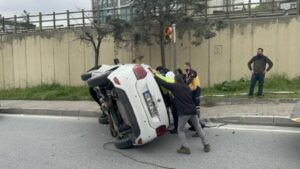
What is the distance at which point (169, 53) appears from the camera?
49.2 feet

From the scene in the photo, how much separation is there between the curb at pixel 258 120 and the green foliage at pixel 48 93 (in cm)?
597

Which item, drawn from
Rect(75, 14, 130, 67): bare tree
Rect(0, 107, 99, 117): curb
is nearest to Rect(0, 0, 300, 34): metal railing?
Rect(75, 14, 130, 67): bare tree

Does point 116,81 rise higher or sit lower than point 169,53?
lower

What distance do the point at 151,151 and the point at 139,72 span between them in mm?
1475

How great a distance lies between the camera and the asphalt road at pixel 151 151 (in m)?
6.08

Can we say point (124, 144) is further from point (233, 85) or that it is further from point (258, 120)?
point (233, 85)

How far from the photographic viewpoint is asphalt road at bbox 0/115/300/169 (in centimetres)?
608

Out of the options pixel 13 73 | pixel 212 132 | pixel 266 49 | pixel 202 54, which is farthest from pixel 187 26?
pixel 13 73

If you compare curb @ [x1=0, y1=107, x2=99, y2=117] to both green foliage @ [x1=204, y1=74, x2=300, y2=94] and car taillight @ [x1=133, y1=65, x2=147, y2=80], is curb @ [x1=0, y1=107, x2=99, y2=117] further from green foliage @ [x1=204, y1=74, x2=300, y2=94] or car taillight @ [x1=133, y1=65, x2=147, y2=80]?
green foliage @ [x1=204, y1=74, x2=300, y2=94]

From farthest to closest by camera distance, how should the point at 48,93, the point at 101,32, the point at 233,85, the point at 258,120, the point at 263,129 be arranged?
the point at 48,93, the point at 101,32, the point at 233,85, the point at 258,120, the point at 263,129

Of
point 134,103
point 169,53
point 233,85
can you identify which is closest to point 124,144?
point 134,103

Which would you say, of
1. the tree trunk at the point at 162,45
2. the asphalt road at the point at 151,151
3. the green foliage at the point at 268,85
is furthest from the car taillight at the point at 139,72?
the tree trunk at the point at 162,45

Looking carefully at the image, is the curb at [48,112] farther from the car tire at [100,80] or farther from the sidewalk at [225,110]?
the car tire at [100,80]

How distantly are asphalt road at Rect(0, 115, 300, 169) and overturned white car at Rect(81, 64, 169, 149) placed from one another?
0.36 meters
